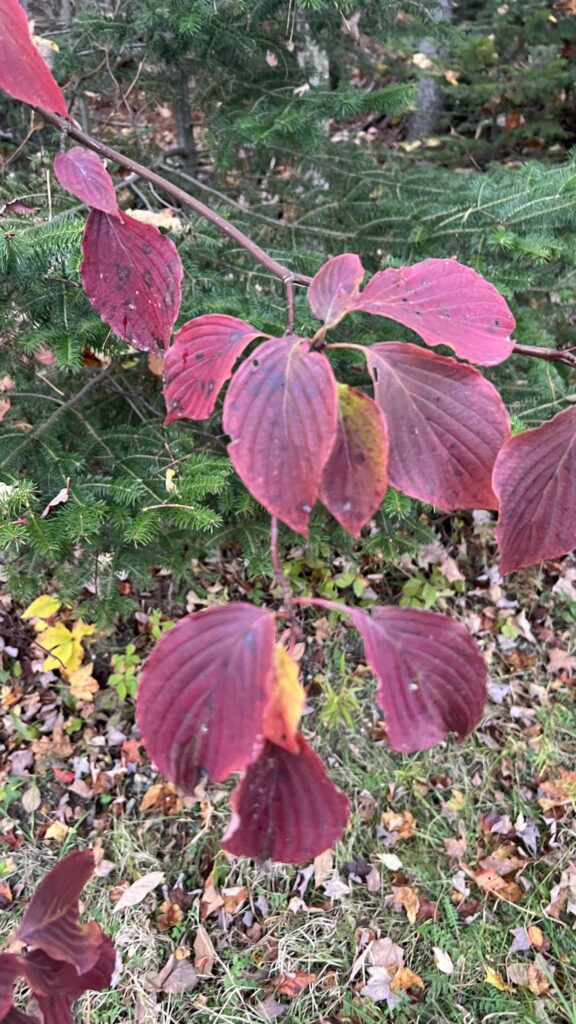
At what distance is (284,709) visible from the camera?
0.38 metres

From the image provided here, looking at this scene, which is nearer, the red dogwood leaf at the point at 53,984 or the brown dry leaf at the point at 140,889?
the red dogwood leaf at the point at 53,984

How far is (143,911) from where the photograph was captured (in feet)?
5.77

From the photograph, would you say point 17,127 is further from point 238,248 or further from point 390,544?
point 390,544

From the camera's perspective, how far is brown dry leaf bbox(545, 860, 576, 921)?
1.74 meters

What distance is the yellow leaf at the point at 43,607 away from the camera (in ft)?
6.17

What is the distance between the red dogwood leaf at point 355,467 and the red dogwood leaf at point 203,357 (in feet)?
0.36

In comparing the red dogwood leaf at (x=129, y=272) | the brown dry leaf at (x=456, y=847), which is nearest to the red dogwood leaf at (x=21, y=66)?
the red dogwood leaf at (x=129, y=272)

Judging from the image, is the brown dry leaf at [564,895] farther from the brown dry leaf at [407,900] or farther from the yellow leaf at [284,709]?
the yellow leaf at [284,709]

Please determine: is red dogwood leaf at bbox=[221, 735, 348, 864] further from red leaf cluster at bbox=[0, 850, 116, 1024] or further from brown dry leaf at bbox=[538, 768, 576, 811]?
brown dry leaf at bbox=[538, 768, 576, 811]

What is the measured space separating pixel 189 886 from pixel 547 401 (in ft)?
5.17

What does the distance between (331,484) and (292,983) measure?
5.47 feet

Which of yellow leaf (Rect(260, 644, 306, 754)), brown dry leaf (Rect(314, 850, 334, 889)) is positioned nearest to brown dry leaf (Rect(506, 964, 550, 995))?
brown dry leaf (Rect(314, 850, 334, 889))

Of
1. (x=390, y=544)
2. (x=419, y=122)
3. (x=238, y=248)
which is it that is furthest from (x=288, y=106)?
(x=419, y=122)

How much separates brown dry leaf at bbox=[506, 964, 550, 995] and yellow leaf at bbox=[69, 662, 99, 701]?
1.38 metres
